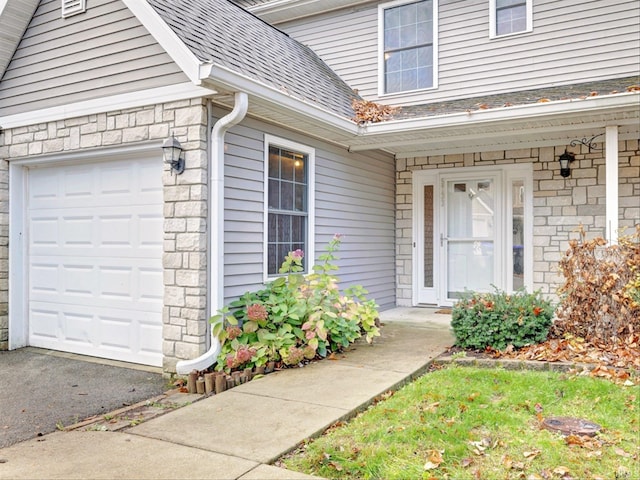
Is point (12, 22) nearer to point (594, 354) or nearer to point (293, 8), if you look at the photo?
point (293, 8)

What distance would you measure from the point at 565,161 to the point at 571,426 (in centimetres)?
475

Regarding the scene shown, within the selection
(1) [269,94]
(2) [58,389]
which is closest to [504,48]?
(1) [269,94]

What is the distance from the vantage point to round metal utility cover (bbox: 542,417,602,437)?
3.07 metres

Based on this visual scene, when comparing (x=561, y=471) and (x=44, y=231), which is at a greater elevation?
(x=44, y=231)

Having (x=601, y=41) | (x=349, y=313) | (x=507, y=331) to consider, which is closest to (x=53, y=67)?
(x=349, y=313)

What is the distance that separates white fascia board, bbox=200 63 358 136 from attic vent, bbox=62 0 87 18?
198 centimetres

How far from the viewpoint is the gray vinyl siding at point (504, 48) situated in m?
6.87

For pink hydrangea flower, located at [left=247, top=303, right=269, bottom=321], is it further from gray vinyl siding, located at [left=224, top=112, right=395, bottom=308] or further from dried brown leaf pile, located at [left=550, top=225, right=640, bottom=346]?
dried brown leaf pile, located at [left=550, top=225, right=640, bottom=346]

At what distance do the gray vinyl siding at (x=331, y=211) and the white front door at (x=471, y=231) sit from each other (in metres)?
0.52

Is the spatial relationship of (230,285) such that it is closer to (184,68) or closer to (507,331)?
(184,68)

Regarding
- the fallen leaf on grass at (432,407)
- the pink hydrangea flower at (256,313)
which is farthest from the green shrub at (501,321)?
the pink hydrangea flower at (256,313)

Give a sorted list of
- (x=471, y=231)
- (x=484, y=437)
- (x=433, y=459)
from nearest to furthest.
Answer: (x=433, y=459) < (x=484, y=437) < (x=471, y=231)

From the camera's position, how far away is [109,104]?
5168 mm

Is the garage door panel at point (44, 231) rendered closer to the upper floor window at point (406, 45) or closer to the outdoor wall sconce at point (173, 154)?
the outdoor wall sconce at point (173, 154)
